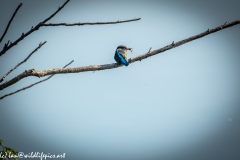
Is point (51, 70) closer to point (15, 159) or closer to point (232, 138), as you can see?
point (15, 159)

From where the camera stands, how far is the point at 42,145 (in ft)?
545

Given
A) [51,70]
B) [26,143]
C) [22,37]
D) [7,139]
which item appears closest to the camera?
[22,37]

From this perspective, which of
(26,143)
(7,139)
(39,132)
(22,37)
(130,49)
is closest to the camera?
(22,37)

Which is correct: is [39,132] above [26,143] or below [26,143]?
above

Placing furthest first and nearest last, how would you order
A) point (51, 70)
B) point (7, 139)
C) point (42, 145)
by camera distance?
1. point (42, 145)
2. point (7, 139)
3. point (51, 70)

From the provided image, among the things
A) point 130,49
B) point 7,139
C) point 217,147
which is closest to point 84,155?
point 7,139

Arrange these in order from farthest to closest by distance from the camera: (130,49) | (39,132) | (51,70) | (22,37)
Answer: (39,132)
(130,49)
(51,70)
(22,37)

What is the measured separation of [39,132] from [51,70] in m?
188

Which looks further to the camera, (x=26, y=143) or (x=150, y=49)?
(x=26, y=143)

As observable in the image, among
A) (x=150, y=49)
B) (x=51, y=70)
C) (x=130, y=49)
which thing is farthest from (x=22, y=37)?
(x=130, y=49)

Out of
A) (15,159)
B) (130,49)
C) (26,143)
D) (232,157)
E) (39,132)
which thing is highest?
(39,132)

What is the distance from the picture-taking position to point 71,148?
7298 inches

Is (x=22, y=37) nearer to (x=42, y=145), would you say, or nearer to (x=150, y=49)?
(x=150, y=49)

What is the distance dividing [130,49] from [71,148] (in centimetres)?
19012
